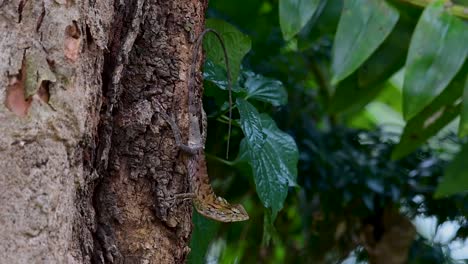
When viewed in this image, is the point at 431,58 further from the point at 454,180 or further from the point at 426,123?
the point at 426,123

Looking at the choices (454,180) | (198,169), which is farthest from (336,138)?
(198,169)

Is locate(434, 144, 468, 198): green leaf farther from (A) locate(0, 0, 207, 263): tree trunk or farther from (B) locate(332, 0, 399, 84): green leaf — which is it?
(A) locate(0, 0, 207, 263): tree trunk

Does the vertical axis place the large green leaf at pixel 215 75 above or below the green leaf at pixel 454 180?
A: above

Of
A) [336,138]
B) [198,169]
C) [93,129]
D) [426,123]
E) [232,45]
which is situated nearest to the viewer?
[93,129]

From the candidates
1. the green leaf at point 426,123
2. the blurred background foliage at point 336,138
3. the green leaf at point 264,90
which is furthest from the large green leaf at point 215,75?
the green leaf at point 426,123

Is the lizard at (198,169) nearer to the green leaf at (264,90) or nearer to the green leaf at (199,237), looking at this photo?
the green leaf at (199,237)

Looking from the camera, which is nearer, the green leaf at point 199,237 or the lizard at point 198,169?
the lizard at point 198,169
